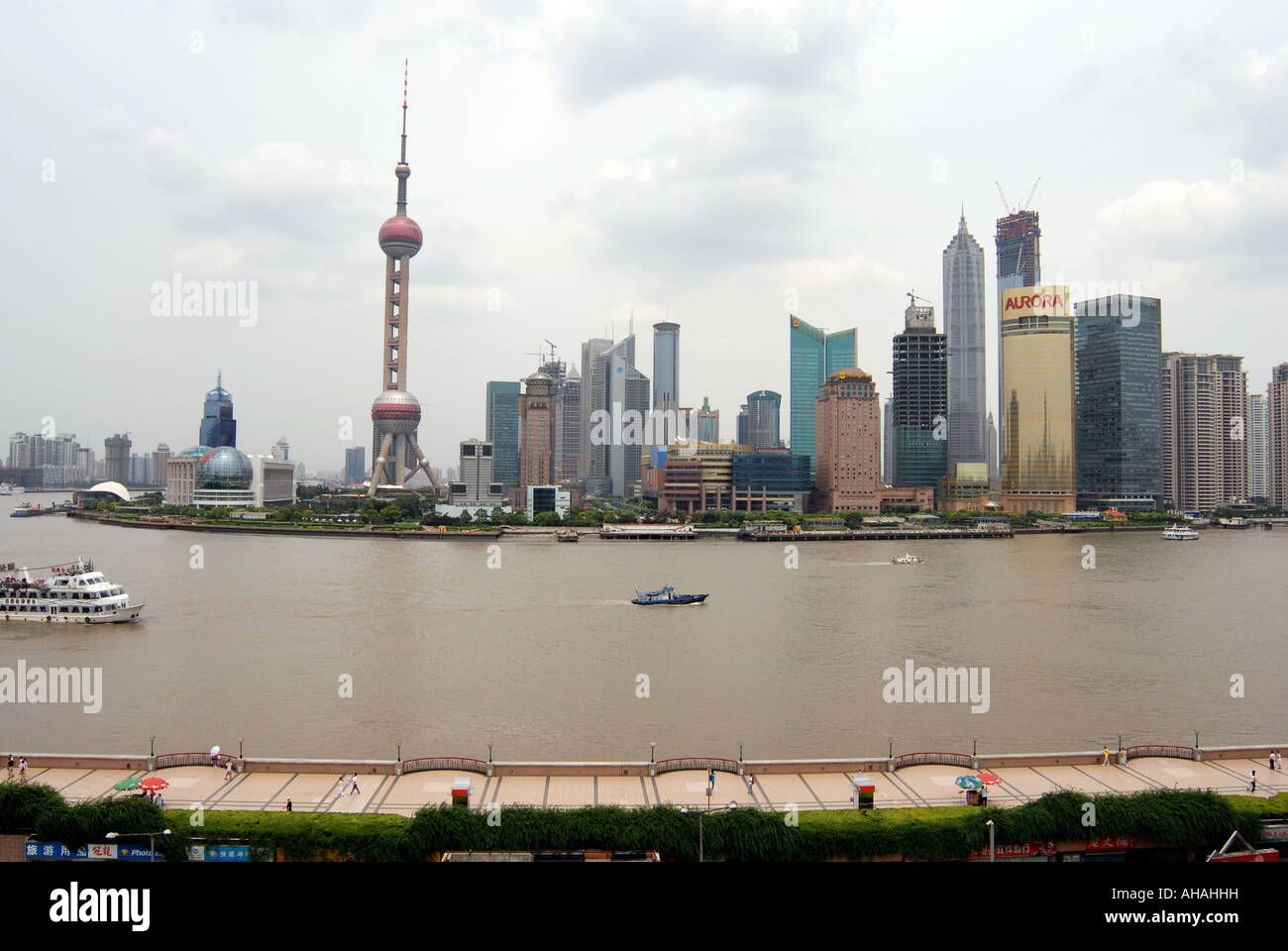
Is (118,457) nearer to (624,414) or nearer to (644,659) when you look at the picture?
(624,414)

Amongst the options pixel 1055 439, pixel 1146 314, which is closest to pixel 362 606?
pixel 1055 439

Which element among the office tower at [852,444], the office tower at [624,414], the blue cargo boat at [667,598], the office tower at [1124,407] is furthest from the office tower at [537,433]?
the blue cargo boat at [667,598]

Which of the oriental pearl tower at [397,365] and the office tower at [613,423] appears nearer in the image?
the oriental pearl tower at [397,365]

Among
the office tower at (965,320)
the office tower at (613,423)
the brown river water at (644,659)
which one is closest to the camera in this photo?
the brown river water at (644,659)

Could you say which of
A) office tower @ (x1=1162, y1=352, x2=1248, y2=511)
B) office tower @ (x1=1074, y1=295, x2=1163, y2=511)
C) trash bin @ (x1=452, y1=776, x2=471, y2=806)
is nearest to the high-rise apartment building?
office tower @ (x1=1162, y1=352, x2=1248, y2=511)

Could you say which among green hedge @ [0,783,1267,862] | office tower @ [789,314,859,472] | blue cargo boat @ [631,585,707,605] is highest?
office tower @ [789,314,859,472]

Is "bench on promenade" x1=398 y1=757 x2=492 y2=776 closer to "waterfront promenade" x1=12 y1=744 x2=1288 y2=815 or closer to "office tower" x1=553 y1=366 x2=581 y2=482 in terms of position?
"waterfront promenade" x1=12 y1=744 x2=1288 y2=815

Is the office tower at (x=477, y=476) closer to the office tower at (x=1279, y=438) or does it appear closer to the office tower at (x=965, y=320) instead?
the office tower at (x=1279, y=438)
